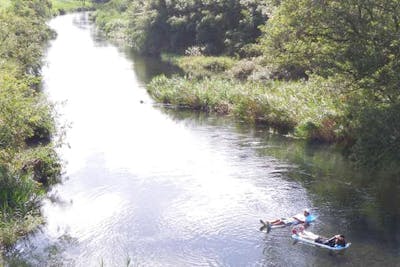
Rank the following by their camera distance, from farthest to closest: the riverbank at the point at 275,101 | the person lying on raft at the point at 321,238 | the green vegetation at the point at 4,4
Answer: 1. the green vegetation at the point at 4,4
2. the riverbank at the point at 275,101
3. the person lying on raft at the point at 321,238

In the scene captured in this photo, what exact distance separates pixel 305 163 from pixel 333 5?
9718mm

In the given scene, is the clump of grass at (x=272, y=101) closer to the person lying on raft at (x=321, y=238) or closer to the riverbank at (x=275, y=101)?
the riverbank at (x=275, y=101)

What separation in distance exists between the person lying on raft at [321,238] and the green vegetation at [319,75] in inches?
160

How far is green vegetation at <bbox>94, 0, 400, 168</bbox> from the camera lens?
75.3 feet

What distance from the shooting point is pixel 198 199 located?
25.3 m

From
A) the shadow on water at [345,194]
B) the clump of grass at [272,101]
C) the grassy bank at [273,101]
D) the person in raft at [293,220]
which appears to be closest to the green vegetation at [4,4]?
the grassy bank at [273,101]

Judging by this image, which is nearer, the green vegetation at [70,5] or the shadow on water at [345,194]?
the shadow on water at [345,194]

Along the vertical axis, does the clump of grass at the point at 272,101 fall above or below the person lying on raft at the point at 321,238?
above

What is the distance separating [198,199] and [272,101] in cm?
1470

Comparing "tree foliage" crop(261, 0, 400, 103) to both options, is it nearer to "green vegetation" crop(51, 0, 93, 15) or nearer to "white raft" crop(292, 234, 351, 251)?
"white raft" crop(292, 234, 351, 251)

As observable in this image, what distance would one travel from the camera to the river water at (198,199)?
65.9ft

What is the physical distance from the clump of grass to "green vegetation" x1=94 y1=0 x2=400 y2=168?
0.23 feet

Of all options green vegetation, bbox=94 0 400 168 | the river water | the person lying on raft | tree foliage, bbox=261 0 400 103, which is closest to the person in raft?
the river water

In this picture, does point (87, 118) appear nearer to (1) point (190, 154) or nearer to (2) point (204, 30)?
(1) point (190, 154)
